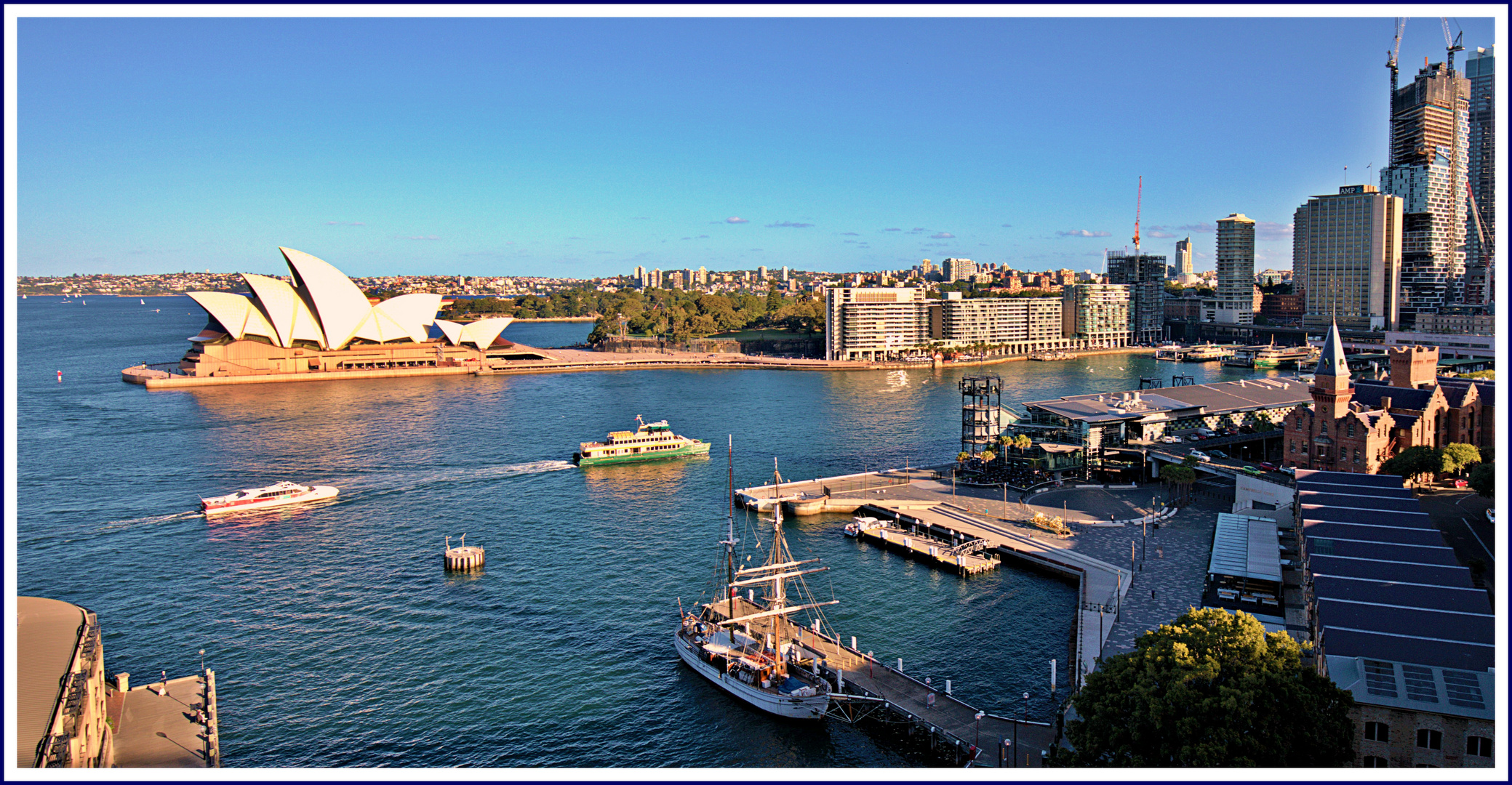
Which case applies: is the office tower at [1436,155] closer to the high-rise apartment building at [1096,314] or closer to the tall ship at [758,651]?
the high-rise apartment building at [1096,314]

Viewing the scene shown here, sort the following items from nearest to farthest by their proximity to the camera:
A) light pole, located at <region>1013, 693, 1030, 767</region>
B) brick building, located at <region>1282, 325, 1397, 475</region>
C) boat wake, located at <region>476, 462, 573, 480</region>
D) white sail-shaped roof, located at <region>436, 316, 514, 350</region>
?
light pole, located at <region>1013, 693, 1030, 767</region> → brick building, located at <region>1282, 325, 1397, 475</region> → boat wake, located at <region>476, 462, 573, 480</region> → white sail-shaped roof, located at <region>436, 316, 514, 350</region>

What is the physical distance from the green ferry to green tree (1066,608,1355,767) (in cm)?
2124

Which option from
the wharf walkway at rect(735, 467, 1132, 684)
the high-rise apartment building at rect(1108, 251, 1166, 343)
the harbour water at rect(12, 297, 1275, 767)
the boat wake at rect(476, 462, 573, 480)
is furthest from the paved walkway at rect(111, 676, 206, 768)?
the high-rise apartment building at rect(1108, 251, 1166, 343)

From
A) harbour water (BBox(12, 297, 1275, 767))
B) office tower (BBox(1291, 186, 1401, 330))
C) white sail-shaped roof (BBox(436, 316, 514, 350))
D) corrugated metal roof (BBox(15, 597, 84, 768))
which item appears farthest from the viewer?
office tower (BBox(1291, 186, 1401, 330))

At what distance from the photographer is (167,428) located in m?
34.9

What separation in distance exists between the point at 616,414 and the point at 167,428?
54.0ft

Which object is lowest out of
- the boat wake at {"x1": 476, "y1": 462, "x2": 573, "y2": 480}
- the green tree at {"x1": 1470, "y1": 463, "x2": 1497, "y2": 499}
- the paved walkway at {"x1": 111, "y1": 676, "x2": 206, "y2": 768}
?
the paved walkway at {"x1": 111, "y1": 676, "x2": 206, "y2": 768}

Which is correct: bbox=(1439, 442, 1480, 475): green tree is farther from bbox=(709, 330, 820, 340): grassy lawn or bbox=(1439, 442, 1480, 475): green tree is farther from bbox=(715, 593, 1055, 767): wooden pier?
bbox=(709, 330, 820, 340): grassy lawn

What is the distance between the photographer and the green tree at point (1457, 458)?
22.0 meters

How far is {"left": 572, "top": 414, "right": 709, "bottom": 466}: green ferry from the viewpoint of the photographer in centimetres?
2980

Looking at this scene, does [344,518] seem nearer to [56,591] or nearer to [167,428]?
[56,591]

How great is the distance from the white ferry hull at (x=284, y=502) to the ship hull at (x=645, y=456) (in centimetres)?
732

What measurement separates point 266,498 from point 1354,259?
285ft

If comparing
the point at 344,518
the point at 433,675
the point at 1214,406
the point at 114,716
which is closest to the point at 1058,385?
the point at 1214,406
